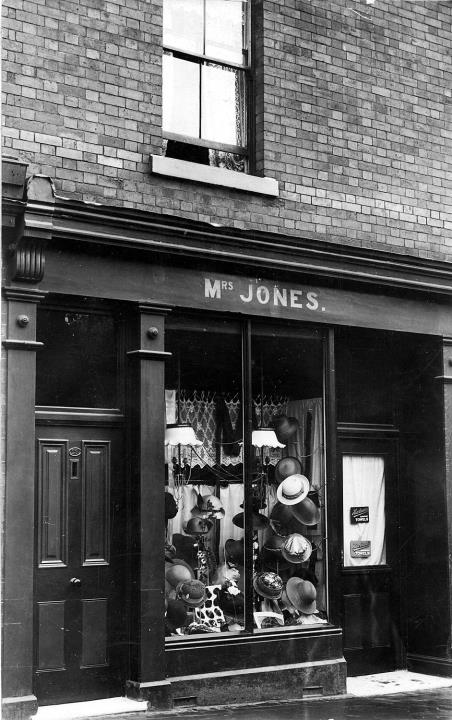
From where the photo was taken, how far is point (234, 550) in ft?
27.7

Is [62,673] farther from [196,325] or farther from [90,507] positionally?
[196,325]

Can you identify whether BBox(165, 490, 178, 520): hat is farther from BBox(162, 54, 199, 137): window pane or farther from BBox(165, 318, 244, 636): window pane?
BBox(162, 54, 199, 137): window pane

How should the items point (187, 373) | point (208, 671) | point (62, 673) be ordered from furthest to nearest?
point (187, 373) → point (208, 671) → point (62, 673)

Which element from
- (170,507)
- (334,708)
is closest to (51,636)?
(170,507)

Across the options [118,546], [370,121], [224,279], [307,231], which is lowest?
[118,546]

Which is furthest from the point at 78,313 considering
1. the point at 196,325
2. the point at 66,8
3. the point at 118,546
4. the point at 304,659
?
the point at 304,659

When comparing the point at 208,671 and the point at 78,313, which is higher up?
the point at 78,313

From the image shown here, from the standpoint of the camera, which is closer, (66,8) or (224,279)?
(66,8)

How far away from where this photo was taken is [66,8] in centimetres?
759

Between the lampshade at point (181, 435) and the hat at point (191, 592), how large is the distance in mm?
1206

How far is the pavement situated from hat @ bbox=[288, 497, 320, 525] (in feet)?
5.26

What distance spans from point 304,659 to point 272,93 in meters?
5.24

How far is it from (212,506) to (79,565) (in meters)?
1.44

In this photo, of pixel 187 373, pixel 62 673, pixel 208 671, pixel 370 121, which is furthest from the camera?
pixel 370 121
